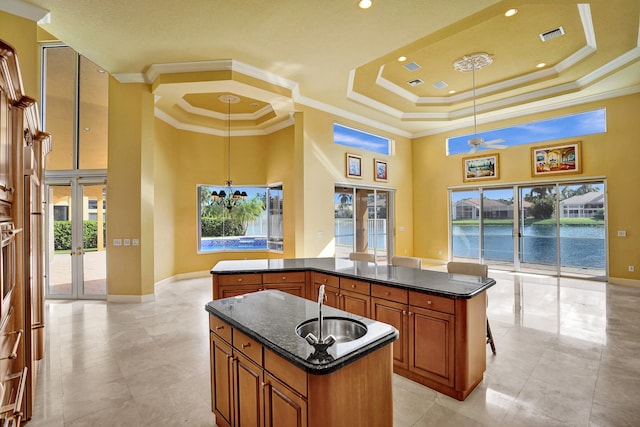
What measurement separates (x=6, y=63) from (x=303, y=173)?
4.96 metres

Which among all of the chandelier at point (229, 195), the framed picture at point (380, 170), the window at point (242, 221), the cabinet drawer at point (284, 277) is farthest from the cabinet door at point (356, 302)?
the framed picture at point (380, 170)

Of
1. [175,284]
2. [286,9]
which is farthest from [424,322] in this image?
[175,284]

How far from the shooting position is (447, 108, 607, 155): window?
661cm

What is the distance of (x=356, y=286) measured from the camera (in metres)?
3.16

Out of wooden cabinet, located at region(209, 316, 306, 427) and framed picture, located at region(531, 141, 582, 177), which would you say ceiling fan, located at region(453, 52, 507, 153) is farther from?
wooden cabinet, located at region(209, 316, 306, 427)

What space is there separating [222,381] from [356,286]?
1.59 metres

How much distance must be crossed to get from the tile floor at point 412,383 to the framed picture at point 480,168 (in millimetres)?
3930

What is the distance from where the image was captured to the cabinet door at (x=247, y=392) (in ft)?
5.39

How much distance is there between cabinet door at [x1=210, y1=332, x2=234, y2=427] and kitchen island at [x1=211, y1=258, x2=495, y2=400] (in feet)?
4.78

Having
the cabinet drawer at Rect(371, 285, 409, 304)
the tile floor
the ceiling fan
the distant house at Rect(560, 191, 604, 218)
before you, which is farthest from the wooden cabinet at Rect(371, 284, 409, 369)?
the distant house at Rect(560, 191, 604, 218)

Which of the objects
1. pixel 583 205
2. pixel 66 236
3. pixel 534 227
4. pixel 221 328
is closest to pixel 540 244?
pixel 534 227

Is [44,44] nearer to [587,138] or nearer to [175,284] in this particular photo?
[175,284]

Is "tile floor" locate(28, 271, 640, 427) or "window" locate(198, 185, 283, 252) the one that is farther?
"window" locate(198, 185, 283, 252)

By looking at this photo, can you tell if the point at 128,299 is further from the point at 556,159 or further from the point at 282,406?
the point at 556,159
